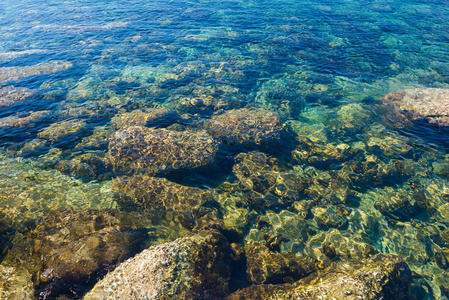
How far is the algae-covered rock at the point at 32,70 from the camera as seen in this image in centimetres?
1602

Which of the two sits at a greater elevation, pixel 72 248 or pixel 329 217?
pixel 72 248

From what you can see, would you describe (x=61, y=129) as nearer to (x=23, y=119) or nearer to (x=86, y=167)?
(x=23, y=119)

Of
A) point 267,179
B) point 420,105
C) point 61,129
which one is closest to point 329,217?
point 267,179

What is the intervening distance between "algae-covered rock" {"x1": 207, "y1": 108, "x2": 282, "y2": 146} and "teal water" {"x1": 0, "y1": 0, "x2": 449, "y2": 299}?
30cm

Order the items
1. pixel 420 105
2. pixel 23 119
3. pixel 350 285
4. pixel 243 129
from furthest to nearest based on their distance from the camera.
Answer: pixel 420 105, pixel 23 119, pixel 243 129, pixel 350 285

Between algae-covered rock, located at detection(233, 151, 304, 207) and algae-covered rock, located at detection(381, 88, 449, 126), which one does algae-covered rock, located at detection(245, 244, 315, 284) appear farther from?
algae-covered rock, located at detection(381, 88, 449, 126)

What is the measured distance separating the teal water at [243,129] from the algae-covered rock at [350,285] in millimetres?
854

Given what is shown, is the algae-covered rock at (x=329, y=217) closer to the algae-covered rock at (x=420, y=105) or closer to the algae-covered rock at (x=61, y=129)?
the algae-covered rock at (x=420, y=105)

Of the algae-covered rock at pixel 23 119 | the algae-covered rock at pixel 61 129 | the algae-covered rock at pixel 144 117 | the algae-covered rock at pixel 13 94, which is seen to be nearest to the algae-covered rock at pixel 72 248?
the algae-covered rock at pixel 61 129

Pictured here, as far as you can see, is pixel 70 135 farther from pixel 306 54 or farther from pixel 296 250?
pixel 306 54

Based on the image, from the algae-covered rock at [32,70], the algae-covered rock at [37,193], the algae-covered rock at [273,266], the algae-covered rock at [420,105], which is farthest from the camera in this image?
the algae-covered rock at [32,70]

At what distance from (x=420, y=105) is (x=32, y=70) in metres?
25.4

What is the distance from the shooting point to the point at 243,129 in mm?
10625

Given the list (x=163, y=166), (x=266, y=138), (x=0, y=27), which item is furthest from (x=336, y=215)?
(x=0, y=27)
